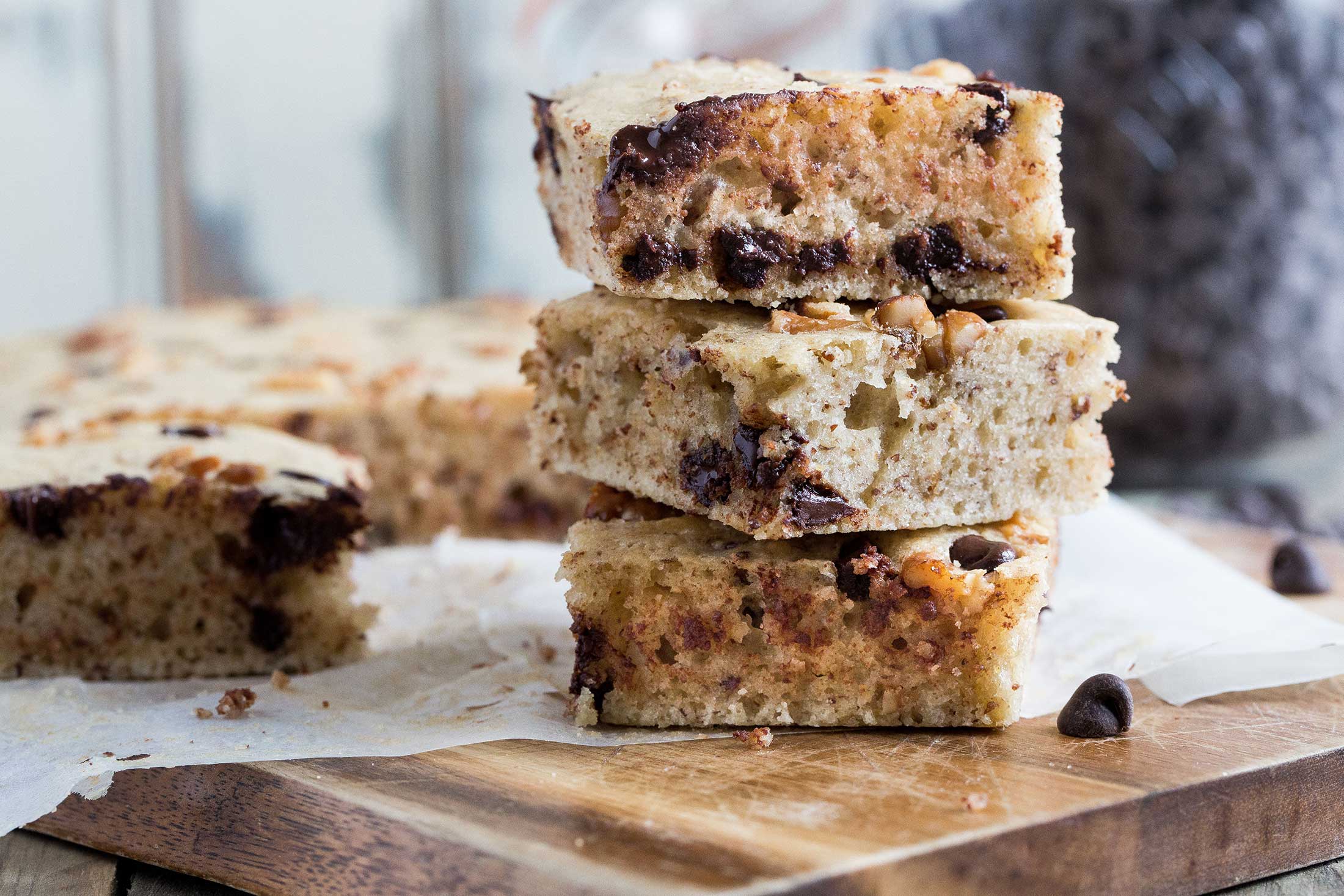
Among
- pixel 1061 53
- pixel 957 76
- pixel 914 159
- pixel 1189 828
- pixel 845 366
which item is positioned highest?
pixel 1061 53

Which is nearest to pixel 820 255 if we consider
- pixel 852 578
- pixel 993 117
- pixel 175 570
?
pixel 993 117

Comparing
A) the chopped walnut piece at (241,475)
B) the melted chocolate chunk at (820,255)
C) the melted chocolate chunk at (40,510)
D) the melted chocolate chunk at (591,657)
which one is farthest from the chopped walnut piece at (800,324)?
the melted chocolate chunk at (40,510)

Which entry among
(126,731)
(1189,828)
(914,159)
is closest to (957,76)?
(914,159)

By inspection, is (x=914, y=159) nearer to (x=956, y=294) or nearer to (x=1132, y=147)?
(x=956, y=294)

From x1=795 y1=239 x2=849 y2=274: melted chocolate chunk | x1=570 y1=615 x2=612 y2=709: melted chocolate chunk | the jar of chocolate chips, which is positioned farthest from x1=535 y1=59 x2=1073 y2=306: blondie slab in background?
the jar of chocolate chips

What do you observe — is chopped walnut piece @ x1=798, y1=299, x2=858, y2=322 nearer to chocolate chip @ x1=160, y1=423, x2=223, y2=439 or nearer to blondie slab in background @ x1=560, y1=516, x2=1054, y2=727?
blondie slab in background @ x1=560, y1=516, x2=1054, y2=727

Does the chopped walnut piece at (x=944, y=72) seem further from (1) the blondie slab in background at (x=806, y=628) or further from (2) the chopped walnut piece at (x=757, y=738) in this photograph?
(2) the chopped walnut piece at (x=757, y=738)
